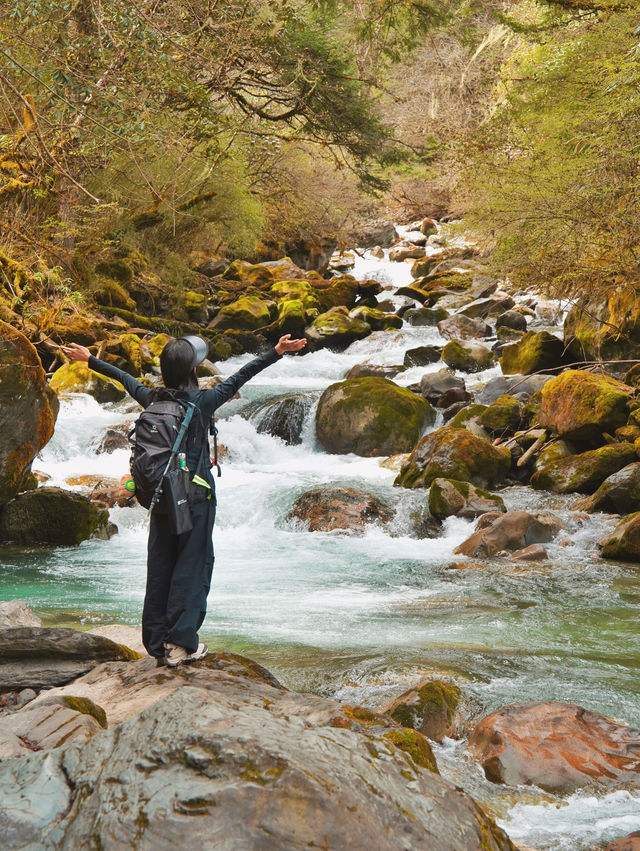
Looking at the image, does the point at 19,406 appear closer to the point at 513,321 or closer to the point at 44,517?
the point at 44,517

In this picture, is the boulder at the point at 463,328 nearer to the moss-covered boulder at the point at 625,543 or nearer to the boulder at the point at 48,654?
the moss-covered boulder at the point at 625,543

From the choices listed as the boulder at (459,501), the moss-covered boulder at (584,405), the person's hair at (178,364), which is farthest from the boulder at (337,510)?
the person's hair at (178,364)

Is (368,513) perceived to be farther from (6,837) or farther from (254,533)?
(6,837)

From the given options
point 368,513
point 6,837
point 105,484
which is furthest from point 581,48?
point 6,837

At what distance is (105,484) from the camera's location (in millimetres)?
11102

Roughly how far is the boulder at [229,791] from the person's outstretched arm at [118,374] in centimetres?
159

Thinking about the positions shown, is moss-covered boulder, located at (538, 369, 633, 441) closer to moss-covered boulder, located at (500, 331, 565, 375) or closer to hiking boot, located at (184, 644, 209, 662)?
moss-covered boulder, located at (500, 331, 565, 375)

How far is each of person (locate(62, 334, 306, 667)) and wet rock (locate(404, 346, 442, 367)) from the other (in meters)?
14.3

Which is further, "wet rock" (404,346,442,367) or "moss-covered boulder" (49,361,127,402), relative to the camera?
"wet rock" (404,346,442,367)

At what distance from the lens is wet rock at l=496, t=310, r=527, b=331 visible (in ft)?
64.2

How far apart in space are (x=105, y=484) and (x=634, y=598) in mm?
7549

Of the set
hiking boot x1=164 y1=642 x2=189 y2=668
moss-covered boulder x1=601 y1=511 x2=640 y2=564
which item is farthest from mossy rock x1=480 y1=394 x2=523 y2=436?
hiking boot x1=164 y1=642 x2=189 y2=668

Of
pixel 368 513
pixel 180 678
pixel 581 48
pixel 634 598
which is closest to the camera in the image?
pixel 180 678

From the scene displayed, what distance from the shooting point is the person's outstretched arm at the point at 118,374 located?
134 inches
